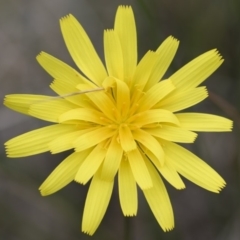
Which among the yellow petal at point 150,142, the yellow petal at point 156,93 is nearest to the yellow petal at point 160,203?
the yellow petal at point 150,142

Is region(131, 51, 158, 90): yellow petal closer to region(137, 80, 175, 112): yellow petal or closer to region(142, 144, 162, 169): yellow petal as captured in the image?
region(137, 80, 175, 112): yellow petal

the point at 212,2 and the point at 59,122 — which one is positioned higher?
the point at 212,2

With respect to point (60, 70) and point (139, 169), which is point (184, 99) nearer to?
point (139, 169)

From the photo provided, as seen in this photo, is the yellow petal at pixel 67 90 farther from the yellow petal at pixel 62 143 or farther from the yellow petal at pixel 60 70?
the yellow petal at pixel 62 143

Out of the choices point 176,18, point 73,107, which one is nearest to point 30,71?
point 176,18

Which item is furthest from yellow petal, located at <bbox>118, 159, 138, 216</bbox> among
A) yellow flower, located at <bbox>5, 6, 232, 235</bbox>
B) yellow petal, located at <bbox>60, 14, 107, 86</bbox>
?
yellow petal, located at <bbox>60, 14, 107, 86</bbox>

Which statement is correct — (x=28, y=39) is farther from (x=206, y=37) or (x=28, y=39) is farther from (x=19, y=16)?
(x=206, y=37)

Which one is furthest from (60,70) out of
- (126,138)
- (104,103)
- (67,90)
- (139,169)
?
(139,169)

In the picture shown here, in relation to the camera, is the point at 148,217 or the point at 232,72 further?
the point at 232,72
